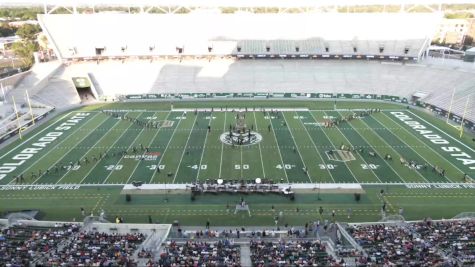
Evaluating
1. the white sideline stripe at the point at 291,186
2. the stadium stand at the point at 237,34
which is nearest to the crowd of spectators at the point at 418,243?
→ the white sideline stripe at the point at 291,186

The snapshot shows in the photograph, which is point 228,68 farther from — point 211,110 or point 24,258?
point 24,258

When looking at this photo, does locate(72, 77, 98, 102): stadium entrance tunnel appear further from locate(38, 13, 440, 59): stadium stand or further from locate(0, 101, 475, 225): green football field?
locate(0, 101, 475, 225): green football field

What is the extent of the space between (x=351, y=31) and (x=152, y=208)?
185 ft

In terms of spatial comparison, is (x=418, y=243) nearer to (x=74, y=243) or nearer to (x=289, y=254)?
(x=289, y=254)

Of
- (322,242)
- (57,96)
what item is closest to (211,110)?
(57,96)

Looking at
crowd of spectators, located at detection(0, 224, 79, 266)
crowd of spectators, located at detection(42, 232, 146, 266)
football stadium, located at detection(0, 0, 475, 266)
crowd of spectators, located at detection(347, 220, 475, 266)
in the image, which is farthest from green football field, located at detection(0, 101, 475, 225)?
crowd of spectators, located at detection(42, 232, 146, 266)

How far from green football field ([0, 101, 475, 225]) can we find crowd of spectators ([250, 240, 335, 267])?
5.63 meters

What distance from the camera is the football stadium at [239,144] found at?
20.0 meters

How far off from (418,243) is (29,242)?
18698 millimetres

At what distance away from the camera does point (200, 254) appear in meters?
18.3

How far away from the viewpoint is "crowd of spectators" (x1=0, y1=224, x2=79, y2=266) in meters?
17.5

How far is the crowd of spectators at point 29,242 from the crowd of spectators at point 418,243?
14323 mm

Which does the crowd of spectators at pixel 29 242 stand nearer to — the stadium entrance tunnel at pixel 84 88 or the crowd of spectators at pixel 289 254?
the crowd of spectators at pixel 289 254

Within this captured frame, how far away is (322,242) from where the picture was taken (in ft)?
67.3
